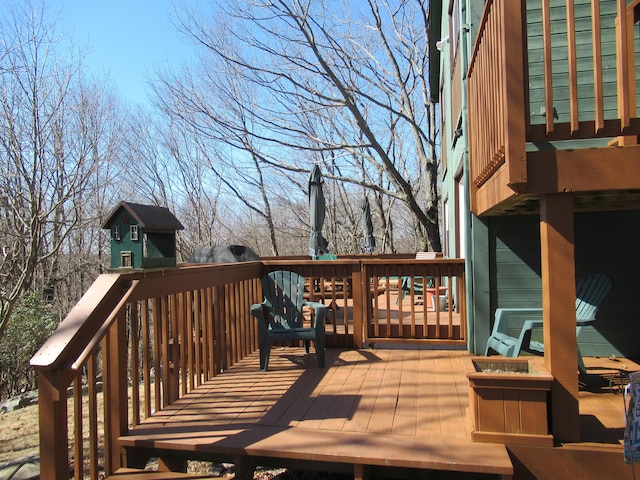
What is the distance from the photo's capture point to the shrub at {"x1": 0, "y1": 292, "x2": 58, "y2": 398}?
9.96m

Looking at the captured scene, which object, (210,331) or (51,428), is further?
(210,331)

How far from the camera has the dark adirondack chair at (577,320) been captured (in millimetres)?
3473

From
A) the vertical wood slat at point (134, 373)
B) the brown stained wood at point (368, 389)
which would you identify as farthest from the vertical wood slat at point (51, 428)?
the brown stained wood at point (368, 389)

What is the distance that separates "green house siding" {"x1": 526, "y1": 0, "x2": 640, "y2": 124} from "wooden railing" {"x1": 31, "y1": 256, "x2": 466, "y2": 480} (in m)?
1.72

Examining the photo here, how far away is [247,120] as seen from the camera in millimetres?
16734

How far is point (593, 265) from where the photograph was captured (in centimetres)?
432

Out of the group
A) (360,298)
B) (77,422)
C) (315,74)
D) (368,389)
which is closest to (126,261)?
(77,422)

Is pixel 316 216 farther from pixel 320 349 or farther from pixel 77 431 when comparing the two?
pixel 77 431

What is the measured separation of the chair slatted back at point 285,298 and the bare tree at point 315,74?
6.19 metres

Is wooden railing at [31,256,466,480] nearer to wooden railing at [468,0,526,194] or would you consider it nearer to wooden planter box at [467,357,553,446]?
wooden railing at [468,0,526,194]

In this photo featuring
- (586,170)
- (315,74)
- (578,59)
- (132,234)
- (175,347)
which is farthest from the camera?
(315,74)

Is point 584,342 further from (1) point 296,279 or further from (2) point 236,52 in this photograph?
(2) point 236,52

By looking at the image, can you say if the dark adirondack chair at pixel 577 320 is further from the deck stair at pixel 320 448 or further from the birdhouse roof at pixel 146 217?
the birdhouse roof at pixel 146 217

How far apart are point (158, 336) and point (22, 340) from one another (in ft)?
28.3
